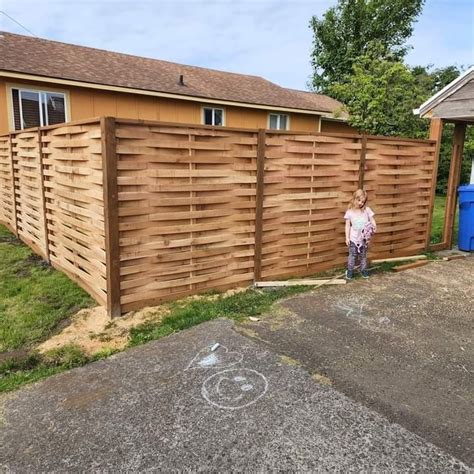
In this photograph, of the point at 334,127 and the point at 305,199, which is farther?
the point at 334,127

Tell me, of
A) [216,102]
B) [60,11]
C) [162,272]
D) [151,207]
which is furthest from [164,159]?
[60,11]

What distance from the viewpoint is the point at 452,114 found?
6863 millimetres

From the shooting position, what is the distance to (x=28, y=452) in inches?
89.4

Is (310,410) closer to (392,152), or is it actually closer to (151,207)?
(151,207)

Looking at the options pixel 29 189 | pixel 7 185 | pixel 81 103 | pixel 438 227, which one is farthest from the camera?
pixel 81 103

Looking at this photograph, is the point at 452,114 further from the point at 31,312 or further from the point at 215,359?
the point at 31,312

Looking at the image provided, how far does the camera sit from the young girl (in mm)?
5562

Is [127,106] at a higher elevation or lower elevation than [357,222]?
higher

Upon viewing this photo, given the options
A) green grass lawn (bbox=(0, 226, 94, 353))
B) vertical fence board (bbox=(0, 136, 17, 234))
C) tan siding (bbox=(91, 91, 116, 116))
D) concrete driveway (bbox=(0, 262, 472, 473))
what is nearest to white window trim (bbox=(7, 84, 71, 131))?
tan siding (bbox=(91, 91, 116, 116))

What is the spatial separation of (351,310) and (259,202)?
5.55 feet

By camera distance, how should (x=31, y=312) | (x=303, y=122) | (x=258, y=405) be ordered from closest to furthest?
(x=258, y=405) < (x=31, y=312) < (x=303, y=122)

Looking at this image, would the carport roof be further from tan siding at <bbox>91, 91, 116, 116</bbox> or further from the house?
tan siding at <bbox>91, 91, 116, 116</bbox>

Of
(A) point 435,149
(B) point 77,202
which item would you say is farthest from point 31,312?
(A) point 435,149

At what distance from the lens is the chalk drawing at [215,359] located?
321 centimetres
